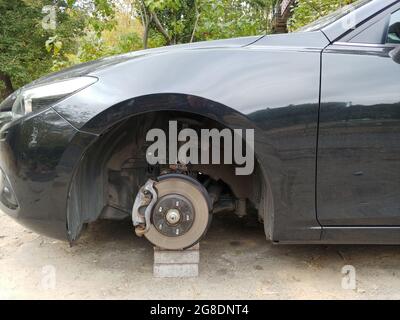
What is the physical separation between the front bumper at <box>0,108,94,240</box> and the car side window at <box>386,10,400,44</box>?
1616mm

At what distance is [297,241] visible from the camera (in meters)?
2.01

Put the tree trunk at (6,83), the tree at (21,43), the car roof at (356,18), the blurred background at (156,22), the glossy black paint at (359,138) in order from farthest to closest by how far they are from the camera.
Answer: the tree trunk at (6,83) < the tree at (21,43) < the blurred background at (156,22) < the car roof at (356,18) < the glossy black paint at (359,138)

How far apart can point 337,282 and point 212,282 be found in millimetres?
693

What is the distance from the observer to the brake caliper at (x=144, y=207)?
212 centimetres

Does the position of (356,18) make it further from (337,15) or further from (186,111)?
→ (186,111)

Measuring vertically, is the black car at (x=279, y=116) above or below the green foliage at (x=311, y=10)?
below

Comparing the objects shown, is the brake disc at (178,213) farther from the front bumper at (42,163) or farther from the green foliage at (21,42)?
the green foliage at (21,42)

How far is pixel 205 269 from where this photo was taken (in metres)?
2.31

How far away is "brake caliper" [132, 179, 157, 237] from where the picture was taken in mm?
2123

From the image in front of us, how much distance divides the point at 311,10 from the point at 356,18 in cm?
346

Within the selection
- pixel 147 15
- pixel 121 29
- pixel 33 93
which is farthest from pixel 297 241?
pixel 121 29

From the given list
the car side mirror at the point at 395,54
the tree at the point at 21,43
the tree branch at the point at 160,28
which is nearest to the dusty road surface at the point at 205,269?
the car side mirror at the point at 395,54

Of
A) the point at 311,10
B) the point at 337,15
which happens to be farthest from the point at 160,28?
the point at 337,15

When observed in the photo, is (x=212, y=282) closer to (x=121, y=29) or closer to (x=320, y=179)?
(x=320, y=179)
